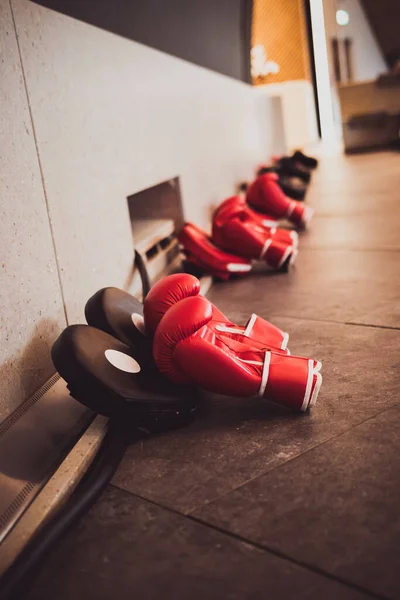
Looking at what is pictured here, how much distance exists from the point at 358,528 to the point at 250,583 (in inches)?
9.1

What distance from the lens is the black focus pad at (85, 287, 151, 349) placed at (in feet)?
5.68

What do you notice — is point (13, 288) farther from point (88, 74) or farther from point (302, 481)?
point (88, 74)

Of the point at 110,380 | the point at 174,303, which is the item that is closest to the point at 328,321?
the point at 174,303

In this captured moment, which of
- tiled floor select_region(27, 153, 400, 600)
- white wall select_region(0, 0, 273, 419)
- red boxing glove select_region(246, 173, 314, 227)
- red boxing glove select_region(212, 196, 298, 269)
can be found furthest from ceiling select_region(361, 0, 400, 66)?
tiled floor select_region(27, 153, 400, 600)

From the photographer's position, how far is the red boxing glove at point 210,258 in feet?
9.48

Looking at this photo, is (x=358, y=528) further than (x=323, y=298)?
No

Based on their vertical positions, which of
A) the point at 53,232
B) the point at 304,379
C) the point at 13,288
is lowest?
the point at 304,379

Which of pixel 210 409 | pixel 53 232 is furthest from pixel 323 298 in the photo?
pixel 53 232

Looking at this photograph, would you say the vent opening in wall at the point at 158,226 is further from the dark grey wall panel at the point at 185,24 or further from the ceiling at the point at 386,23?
the ceiling at the point at 386,23

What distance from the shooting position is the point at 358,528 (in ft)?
3.55

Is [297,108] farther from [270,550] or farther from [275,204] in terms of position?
[270,550]

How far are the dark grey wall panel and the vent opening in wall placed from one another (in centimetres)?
82

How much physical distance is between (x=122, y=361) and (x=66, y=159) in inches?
31.0

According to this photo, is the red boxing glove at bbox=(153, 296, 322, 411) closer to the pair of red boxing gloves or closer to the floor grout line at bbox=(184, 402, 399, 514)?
the pair of red boxing gloves
